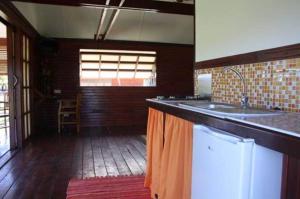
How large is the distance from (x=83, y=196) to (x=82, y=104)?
428 cm

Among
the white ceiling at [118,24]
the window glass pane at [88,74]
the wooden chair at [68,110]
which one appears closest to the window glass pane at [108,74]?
the window glass pane at [88,74]

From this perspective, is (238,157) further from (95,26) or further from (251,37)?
(95,26)

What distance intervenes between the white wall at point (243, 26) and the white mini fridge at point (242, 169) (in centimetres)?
83

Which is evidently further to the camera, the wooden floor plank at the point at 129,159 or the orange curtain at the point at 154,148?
the wooden floor plank at the point at 129,159

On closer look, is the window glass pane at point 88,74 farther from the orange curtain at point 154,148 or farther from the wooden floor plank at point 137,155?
the orange curtain at point 154,148

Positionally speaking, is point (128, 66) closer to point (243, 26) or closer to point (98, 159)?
point (98, 159)

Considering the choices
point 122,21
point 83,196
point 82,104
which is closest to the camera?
point 83,196

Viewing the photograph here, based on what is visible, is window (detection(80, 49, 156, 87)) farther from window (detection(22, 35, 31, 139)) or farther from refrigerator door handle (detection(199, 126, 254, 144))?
refrigerator door handle (detection(199, 126, 254, 144))

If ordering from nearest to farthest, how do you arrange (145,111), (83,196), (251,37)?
(251,37), (83,196), (145,111)

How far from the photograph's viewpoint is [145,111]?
7.09 metres

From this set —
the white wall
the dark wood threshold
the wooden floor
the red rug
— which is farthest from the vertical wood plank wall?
the dark wood threshold

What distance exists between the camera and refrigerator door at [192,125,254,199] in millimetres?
1148

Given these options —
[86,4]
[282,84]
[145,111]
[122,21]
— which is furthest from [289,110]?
[145,111]

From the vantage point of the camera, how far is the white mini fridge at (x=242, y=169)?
3.76 feet
